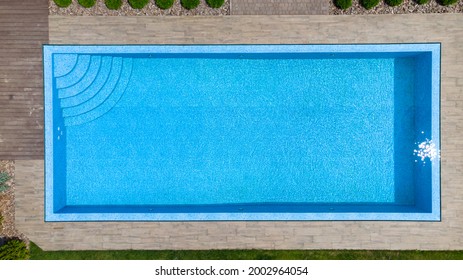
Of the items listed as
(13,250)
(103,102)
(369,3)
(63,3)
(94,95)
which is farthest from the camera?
(103,102)

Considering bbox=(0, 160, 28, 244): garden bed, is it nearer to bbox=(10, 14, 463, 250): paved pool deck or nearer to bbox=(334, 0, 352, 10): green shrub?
bbox=(10, 14, 463, 250): paved pool deck

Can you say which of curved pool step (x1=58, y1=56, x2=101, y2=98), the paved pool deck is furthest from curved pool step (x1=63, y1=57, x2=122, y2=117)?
the paved pool deck

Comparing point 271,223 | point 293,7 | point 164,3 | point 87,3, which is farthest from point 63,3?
point 271,223

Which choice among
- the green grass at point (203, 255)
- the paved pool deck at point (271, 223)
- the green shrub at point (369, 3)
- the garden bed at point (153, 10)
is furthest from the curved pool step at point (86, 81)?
the green shrub at point (369, 3)

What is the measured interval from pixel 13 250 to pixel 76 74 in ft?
13.1

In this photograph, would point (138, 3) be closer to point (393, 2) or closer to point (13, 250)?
point (393, 2)

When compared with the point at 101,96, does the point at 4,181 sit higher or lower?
lower

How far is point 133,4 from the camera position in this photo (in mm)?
8953

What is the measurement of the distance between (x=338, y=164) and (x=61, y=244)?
642 centimetres

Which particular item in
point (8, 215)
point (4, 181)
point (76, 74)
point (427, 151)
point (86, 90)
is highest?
point (76, 74)

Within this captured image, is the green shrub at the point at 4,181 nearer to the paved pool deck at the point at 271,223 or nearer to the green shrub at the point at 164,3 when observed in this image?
the paved pool deck at the point at 271,223

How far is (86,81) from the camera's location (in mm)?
9109

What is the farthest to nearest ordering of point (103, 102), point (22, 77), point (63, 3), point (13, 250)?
point (103, 102) → point (22, 77) → point (63, 3) → point (13, 250)

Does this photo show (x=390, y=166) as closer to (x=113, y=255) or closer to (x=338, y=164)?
(x=338, y=164)
